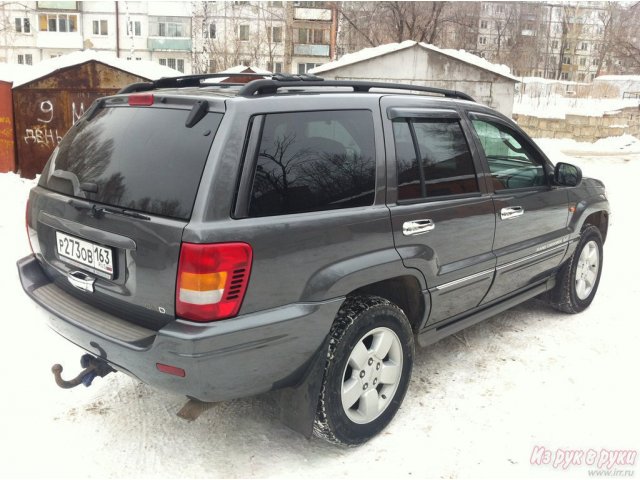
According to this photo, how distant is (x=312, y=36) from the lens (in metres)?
43.1

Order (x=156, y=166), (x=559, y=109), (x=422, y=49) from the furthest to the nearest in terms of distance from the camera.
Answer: (x=559, y=109), (x=422, y=49), (x=156, y=166)

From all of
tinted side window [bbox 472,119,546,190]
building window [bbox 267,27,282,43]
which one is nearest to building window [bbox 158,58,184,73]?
building window [bbox 267,27,282,43]

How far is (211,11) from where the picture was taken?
40.7 meters

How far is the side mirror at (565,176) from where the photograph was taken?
4.18m

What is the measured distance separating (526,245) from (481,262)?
606 mm

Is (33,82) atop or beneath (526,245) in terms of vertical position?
atop

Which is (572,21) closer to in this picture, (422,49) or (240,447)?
(422,49)

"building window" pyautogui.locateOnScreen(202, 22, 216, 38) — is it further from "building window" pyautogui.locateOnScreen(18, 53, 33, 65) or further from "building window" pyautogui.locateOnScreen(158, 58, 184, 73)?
"building window" pyautogui.locateOnScreen(18, 53, 33, 65)

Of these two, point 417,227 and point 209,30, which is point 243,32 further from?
point 417,227

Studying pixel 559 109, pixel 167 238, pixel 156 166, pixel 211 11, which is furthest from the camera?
pixel 211 11

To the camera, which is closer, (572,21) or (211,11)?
(211,11)

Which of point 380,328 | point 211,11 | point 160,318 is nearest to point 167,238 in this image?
point 160,318

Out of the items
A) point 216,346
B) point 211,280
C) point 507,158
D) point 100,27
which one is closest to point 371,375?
point 216,346

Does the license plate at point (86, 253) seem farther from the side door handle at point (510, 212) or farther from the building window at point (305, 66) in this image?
the building window at point (305, 66)
